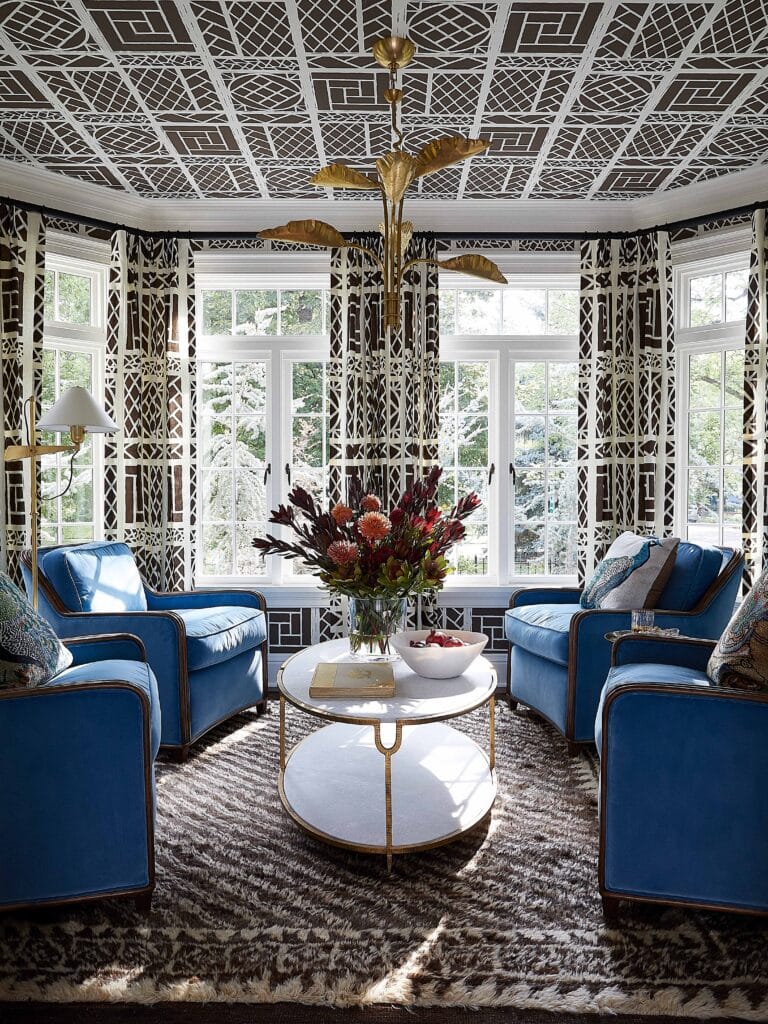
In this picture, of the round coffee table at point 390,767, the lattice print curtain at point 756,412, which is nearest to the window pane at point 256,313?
the round coffee table at point 390,767

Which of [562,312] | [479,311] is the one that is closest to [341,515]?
[479,311]

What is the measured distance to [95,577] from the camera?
3209 mm

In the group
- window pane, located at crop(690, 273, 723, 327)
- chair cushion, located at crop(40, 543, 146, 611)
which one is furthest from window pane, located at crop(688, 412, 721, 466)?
chair cushion, located at crop(40, 543, 146, 611)

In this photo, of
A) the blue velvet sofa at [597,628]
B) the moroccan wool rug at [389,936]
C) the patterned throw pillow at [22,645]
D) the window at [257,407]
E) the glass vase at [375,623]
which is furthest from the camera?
the window at [257,407]

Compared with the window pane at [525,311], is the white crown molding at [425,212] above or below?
above

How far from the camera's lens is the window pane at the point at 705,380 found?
4.16 metres

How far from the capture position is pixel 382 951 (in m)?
1.81

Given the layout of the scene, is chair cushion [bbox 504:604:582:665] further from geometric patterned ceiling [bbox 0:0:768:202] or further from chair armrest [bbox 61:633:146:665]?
geometric patterned ceiling [bbox 0:0:768:202]

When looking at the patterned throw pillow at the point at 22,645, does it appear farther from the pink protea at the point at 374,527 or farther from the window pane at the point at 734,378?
the window pane at the point at 734,378

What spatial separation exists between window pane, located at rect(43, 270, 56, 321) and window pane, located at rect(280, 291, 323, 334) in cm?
136

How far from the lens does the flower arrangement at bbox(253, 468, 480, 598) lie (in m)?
2.37

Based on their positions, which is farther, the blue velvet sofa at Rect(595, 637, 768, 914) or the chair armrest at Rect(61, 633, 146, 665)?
the chair armrest at Rect(61, 633, 146, 665)

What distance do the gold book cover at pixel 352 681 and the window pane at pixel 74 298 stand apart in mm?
2953

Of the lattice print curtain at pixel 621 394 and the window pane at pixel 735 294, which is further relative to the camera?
the lattice print curtain at pixel 621 394
